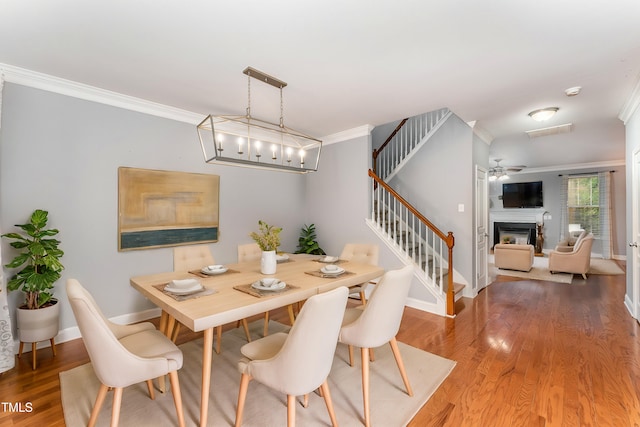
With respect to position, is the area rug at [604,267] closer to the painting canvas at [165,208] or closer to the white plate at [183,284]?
the painting canvas at [165,208]

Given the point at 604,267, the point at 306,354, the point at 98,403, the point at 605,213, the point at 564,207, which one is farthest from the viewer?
the point at 564,207

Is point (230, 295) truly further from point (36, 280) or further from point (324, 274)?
point (36, 280)

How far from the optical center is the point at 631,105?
3.33 meters

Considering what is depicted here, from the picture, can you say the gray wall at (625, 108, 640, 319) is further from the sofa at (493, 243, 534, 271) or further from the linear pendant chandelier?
the linear pendant chandelier

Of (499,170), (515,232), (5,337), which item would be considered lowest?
(5,337)

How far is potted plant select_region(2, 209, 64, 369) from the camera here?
2.38 m

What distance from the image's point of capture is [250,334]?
3047mm

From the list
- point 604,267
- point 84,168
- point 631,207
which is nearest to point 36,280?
point 84,168

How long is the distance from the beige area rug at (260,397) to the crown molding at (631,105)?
3.33 meters

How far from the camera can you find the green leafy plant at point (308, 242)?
4812 millimetres

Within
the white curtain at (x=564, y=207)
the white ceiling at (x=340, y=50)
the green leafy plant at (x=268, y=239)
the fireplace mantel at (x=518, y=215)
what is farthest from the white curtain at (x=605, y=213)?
the green leafy plant at (x=268, y=239)

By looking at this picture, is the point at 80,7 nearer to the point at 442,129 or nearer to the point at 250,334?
the point at 250,334

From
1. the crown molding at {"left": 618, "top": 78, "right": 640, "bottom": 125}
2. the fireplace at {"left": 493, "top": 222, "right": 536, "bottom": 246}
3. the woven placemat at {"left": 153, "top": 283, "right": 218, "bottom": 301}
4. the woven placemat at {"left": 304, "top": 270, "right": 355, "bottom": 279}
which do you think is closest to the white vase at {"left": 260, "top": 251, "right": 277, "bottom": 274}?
the woven placemat at {"left": 304, "top": 270, "right": 355, "bottom": 279}

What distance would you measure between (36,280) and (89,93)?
182 centimetres
